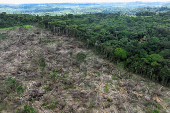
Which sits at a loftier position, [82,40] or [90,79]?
[82,40]

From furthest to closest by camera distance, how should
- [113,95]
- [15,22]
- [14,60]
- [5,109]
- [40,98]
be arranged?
[15,22], [14,60], [113,95], [40,98], [5,109]

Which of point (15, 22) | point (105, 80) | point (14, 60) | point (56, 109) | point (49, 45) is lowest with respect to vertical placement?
point (56, 109)

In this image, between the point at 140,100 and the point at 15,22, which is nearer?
the point at 140,100

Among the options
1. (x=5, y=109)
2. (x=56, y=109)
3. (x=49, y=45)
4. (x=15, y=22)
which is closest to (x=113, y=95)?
(x=56, y=109)

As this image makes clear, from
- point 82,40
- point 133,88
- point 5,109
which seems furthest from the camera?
point 82,40

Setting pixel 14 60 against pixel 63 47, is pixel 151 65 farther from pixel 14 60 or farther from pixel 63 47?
pixel 14 60

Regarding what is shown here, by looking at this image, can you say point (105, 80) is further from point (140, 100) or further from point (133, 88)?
point (140, 100)
